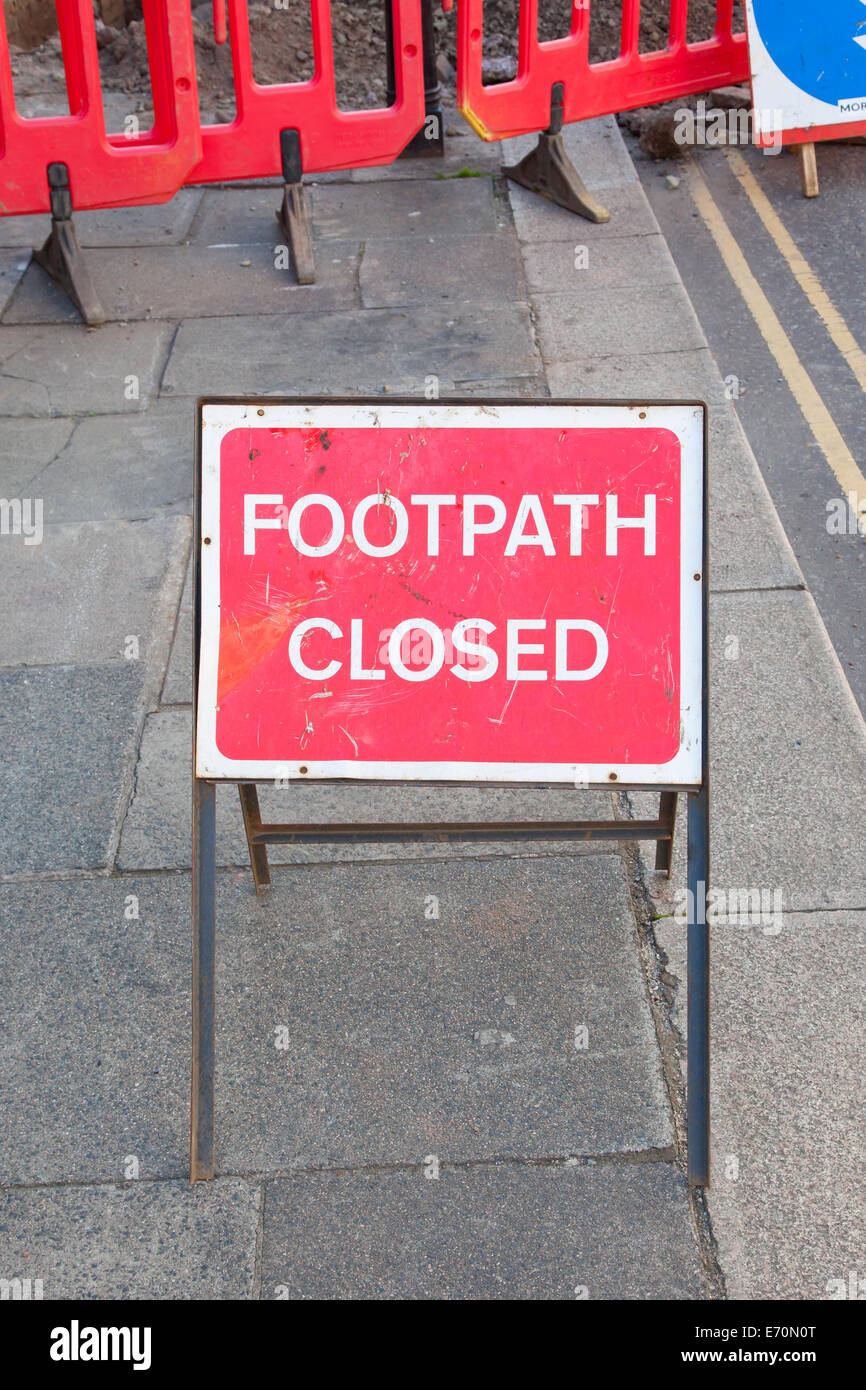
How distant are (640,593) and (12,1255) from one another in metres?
Answer: 1.93

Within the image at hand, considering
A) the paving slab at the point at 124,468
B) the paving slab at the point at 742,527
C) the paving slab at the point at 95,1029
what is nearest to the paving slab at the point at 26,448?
the paving slab at the point at 124,468

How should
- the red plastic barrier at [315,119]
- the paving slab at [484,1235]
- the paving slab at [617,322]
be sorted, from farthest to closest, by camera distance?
the red plastic barrier at [315,119] < the paving slab at [617,322] < the paving slab at [484,1235]

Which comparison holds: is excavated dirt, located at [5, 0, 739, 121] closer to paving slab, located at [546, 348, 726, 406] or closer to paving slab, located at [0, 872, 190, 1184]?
paving slab, located at [546, 348, 726, 406]

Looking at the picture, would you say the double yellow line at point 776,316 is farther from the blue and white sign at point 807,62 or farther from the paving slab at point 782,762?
the paving slab at point 782,762

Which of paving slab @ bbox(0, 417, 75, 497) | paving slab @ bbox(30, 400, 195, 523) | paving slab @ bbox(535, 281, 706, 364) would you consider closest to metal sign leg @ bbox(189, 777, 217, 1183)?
paving slab @ bbox(30, 400, 195, 523)

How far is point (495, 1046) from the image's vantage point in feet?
9.91

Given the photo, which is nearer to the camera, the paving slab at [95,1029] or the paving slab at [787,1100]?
the paving slab at [787,1100]

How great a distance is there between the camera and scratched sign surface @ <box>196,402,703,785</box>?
8.73 feet

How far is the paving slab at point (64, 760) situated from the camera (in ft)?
11.9

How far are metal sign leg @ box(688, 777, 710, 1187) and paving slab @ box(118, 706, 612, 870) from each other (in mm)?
943

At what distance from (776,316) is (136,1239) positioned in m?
5.70

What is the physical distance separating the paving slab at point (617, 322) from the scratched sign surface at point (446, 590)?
3577 mm

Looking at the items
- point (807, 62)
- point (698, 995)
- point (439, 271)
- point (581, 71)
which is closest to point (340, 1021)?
point (698, 995)

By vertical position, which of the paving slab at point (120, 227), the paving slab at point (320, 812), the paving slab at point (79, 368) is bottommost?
the paving slab at point (320, 812)
